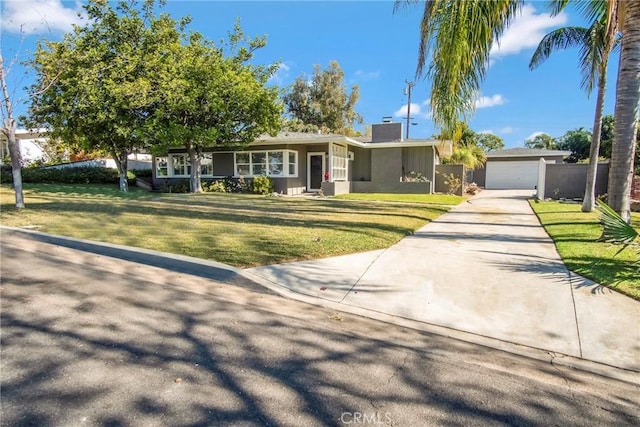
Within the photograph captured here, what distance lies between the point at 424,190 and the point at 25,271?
18491 mm

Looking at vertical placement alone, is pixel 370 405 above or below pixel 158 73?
below

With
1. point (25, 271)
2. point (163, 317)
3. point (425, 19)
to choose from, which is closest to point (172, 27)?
point (425, 19)

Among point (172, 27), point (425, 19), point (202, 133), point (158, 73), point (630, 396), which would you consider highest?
point (172, 27)

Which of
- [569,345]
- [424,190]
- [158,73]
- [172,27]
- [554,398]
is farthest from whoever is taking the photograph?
[424,190]

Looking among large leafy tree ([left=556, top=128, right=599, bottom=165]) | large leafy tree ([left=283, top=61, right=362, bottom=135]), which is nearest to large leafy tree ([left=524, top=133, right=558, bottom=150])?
large leafy tree ([left=556, top=128, right=599, bottom=165])

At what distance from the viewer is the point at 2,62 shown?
8.91 meters

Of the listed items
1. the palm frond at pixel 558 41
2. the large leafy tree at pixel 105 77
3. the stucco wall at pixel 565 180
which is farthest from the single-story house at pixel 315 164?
the palm frond at pixel 558 41

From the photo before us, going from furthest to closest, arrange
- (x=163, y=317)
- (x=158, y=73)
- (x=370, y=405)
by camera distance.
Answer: (x=158, y=73)
(x=163, y=317)
(x=370, y=405)

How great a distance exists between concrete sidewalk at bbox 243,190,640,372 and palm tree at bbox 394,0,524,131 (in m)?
3.12

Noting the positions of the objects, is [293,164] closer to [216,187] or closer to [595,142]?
[216,187]

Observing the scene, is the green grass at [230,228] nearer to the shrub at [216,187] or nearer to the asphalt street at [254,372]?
the asphalt street at [254,372]

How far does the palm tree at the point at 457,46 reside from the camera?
7.17 meters

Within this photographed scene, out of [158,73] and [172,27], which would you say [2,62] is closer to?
[158,73]

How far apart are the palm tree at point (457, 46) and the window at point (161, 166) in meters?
18.1
